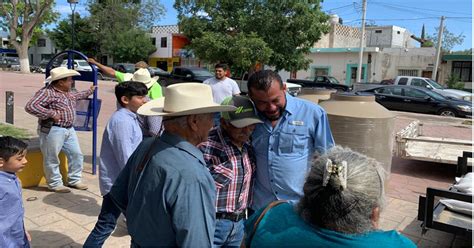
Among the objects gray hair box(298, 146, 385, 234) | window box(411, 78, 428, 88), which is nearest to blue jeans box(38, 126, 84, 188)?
gray hair box(298, 146, 385, 234)

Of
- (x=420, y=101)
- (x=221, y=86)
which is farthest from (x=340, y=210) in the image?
(x=420, y=101)

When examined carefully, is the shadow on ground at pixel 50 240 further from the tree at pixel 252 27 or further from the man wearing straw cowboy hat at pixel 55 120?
the tree at pixel 252 27

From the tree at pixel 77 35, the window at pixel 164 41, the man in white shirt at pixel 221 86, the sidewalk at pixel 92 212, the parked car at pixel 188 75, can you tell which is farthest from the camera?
the tree at pixel 77 35

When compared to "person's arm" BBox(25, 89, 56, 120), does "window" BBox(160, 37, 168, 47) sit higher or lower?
higher

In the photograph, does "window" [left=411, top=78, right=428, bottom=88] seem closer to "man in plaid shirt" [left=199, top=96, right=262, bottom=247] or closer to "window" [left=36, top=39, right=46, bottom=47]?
"man in plaid shirt" [left=199, top=96, right=262, bottom=247]

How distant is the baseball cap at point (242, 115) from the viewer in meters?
2.38

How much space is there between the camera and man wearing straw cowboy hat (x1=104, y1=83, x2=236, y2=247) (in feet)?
5.44

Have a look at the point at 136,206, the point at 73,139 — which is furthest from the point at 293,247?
the point at 73,139

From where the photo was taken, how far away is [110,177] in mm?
3648

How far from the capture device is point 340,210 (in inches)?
55.1

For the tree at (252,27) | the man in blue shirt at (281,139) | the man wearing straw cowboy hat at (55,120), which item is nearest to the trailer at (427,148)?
the man in blue shirt at (281,139)

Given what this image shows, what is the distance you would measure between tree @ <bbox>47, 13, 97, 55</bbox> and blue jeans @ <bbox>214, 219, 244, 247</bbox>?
160 ft

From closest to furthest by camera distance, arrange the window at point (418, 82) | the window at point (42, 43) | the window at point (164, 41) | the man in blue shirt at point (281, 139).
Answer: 1. the man in blue shirt at point (281, 139)
2. the window at point (418, 82)
3. the window at point (164, 41)
4. the window at point (42, 43)

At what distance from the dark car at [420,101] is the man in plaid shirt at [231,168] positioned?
14.3 m
